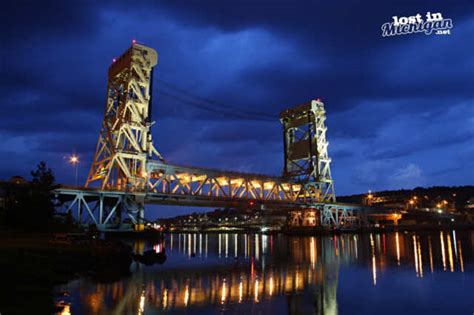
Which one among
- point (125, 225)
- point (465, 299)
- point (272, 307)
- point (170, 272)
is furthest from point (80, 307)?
point (125, 225)

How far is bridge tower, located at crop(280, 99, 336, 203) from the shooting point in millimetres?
89750

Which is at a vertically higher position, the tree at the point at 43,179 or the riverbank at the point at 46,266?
the tree at the point at 43,179

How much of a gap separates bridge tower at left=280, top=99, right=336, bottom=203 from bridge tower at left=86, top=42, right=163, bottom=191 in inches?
1626

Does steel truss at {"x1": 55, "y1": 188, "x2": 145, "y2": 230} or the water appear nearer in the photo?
the water

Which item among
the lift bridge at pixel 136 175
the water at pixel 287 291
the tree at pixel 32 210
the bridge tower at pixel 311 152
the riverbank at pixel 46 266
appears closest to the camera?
the water at pixel 287 291

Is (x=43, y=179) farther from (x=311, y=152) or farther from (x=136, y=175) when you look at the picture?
(x=311, y=152)

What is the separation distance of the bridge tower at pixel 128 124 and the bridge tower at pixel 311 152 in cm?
4131

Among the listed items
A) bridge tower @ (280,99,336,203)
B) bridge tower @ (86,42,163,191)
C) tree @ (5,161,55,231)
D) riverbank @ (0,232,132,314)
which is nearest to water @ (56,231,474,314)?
riverbank @ (0,232,132,314)

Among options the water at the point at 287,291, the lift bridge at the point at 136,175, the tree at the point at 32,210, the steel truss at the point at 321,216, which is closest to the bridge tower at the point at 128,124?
the lift bridge at the point at 136,175

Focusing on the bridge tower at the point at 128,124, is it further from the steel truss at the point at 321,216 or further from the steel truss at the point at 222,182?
the steel truss at the point at 321,216

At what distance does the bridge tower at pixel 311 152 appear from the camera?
89750mm

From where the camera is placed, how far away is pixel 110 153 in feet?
195

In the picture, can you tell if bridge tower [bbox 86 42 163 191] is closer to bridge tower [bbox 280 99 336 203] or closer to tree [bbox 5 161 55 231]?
tree [bbox 5 161 55 231]

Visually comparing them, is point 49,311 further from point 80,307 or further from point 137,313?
point 137,313
